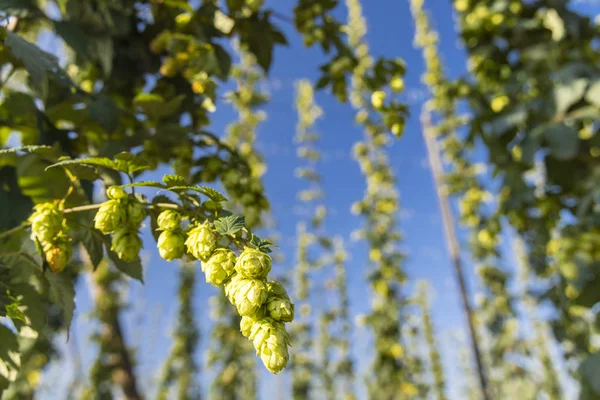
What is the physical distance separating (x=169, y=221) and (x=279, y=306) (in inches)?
9.4

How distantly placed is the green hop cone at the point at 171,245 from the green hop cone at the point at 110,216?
0.07 m

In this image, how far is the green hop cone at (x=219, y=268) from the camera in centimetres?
54

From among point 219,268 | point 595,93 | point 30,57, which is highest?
point 595,93

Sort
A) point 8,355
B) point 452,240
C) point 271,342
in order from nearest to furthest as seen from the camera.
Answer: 1. point 271,342
2. point 8,355
3. point 452,240

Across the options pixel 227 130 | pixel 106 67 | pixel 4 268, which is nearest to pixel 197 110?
pixel 106 67

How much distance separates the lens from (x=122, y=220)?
0.65 metres

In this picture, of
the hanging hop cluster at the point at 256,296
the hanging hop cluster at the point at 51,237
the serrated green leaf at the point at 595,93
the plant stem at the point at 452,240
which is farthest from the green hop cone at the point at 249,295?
the plant stem at the point at 452,240

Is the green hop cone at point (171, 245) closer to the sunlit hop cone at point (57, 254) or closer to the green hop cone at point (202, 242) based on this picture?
the green hop cone at point (202, 242)

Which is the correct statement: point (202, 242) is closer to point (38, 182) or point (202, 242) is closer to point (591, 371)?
point (38, 182)

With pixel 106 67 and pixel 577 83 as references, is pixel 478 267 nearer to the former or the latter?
pixel 577 83

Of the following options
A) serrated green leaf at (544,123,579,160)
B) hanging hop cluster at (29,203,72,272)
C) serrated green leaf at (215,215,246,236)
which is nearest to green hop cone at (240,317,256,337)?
serrated green leaf at (215,215,246,236)

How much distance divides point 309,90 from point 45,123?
6.61 m

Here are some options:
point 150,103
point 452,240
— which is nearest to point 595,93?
point 150,103

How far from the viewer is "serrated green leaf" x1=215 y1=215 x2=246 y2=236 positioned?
21.3 inches
